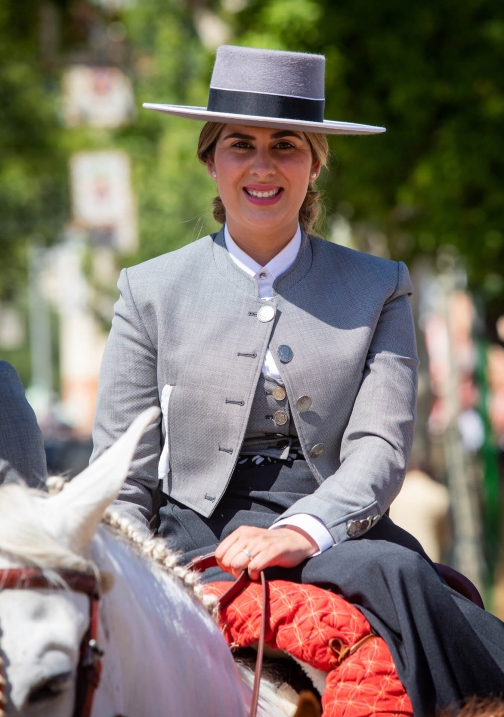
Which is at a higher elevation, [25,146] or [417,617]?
[25,146]

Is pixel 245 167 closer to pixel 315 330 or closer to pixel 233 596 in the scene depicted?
pixel 315 330

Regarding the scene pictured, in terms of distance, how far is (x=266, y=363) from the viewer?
298cm

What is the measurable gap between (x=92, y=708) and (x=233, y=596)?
0.78 m

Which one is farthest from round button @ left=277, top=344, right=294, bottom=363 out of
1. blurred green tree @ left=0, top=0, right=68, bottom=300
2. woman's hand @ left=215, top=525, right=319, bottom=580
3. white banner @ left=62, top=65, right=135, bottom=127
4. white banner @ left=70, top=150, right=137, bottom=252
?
white banner @ left=62, top=65, right=135, bottom=127

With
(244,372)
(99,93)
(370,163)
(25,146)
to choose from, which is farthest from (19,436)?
(99,93)

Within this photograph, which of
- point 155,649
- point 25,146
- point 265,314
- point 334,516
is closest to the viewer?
point 155,649

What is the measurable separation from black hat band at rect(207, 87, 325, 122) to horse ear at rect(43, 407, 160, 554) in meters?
1.30

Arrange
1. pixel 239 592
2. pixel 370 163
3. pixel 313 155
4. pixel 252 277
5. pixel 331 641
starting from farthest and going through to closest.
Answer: pixel 370 163 < pixel 313 155 < pixel 252 277 < pixel 239 592 < pixel 331 641

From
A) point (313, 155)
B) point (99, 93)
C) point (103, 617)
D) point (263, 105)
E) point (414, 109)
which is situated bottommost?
point (103, 617)

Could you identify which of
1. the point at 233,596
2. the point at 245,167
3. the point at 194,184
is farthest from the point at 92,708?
the point at 194,184

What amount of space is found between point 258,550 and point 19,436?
0.80m

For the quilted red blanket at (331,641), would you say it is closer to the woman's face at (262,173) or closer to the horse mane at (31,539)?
the horse mane at (31,539)

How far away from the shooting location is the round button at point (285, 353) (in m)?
2.94

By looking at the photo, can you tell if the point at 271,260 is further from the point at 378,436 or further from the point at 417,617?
the point at 417,617
